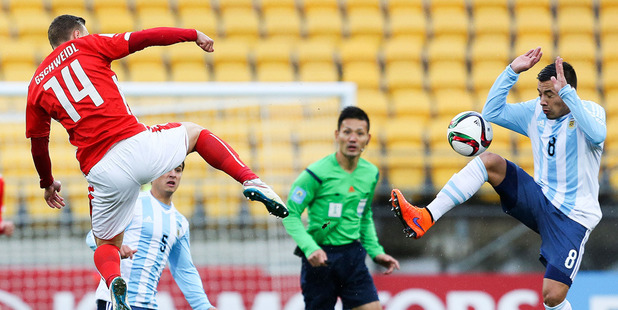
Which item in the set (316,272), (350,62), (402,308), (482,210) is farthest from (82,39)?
(350,62)

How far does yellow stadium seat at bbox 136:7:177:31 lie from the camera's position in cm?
1236

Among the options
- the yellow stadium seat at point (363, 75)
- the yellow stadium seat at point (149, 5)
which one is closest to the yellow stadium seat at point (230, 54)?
the yellow stadium seat at point (149, 5)

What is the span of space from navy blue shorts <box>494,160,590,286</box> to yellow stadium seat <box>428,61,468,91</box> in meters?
6.03

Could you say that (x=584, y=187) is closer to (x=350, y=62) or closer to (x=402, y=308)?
(x=402, y=308)

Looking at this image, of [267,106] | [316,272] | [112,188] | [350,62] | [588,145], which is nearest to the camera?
[112,188]

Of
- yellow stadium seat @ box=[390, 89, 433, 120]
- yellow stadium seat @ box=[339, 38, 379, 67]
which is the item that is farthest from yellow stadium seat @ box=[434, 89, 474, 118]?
yellow stadium seat @ box=[339, 38, 379, 67]

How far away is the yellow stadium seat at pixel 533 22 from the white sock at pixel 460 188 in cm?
742

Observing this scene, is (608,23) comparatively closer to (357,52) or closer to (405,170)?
(357,52)

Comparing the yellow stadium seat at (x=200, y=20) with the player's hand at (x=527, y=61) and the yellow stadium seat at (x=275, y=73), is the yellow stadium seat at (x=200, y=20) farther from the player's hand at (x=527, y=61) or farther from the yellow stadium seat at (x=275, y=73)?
the player's hand at (x=527, y=61)

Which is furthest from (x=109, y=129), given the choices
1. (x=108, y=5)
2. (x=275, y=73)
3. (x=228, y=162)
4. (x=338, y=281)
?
(x=108, y=5)

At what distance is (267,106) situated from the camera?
843 centimetres

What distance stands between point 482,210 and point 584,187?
3701 mm

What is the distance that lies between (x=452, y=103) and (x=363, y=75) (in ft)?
4.26

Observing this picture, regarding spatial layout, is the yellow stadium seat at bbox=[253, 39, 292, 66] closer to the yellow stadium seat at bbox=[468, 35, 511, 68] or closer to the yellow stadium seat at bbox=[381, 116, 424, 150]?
the yellow stadium seat at bbox=[381, 116, 424, 150]
